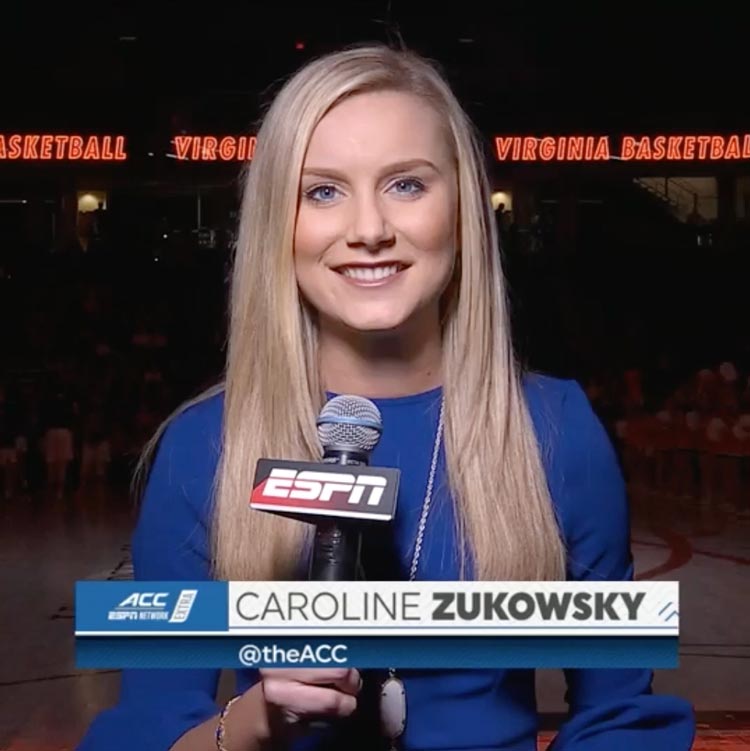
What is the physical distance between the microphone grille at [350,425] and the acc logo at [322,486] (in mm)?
49

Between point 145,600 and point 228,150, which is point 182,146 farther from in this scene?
point 145,600

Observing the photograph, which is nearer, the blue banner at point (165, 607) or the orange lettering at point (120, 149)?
the blue banner at point (165, 607)

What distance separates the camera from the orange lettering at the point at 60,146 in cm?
865

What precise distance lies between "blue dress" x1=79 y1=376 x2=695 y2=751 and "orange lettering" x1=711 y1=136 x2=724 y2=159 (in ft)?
26.7

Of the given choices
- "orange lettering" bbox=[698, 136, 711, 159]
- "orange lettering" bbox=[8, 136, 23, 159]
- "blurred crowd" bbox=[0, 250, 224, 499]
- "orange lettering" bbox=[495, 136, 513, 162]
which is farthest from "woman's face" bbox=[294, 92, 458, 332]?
"orange lettering" bbox=[698, 136, 711, 159]

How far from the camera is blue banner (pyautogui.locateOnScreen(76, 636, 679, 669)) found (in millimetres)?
639

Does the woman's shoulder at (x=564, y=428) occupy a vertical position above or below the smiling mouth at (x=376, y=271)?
below

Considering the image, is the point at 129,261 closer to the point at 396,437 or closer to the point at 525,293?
the point at 525,293

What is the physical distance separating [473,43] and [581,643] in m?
7.68

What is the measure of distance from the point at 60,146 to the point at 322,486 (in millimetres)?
8407

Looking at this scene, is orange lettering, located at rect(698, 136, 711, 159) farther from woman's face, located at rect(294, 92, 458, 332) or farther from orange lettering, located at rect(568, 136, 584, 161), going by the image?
woman's face, located at rect(294, 92, 458, 332)

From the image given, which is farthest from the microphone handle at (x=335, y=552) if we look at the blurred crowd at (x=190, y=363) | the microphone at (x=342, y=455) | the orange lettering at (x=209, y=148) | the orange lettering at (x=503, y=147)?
the orange lettering at (x=503, y=147)

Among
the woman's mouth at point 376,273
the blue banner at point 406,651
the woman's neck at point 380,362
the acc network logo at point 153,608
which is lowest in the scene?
the blue banner at point 406,651

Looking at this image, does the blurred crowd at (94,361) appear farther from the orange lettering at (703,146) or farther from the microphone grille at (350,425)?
the microphone grille at (350,425)
